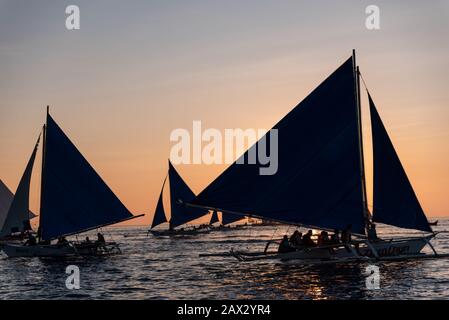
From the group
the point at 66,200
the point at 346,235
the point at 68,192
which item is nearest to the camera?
the point at 346,235

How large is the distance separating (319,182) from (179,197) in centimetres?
6690

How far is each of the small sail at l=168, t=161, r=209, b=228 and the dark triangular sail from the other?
213 ft

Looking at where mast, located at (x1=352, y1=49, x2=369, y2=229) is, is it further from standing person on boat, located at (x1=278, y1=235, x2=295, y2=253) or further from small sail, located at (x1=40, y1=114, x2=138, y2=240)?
small sail, located at (x1=40, y1=114, x2=138, y2=240)

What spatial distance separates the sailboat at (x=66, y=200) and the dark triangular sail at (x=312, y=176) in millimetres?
18303

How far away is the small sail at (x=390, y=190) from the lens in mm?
37125

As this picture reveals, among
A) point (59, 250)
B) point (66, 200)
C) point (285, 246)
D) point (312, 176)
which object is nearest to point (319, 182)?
point (312, 176)

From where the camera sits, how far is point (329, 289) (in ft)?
100

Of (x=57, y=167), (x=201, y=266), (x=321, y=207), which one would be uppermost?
(x=57, y=167)

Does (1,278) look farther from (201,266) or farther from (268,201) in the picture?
(268,201)

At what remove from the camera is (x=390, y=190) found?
3747cm

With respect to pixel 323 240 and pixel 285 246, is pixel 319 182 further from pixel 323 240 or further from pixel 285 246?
pixel 285 246
